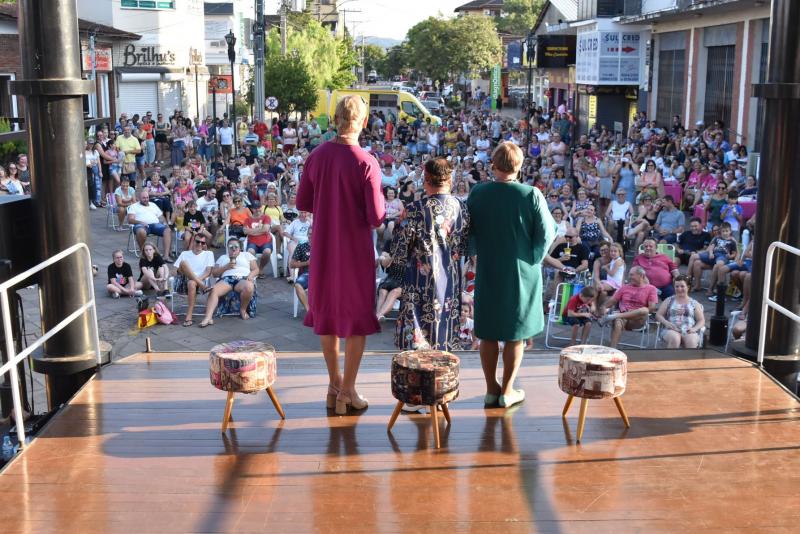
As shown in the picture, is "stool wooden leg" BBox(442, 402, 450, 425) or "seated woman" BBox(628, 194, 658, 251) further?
"seated woman" BBox(628, 194, 658, 251)

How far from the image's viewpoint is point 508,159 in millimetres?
4938

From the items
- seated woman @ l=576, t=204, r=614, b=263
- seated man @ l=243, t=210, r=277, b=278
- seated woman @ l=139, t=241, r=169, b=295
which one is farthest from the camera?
seated man @ l=243, t=210, r=277, b=278

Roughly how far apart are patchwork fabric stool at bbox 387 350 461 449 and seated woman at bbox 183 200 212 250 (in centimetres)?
964

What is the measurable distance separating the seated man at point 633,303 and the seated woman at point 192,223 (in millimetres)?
6610

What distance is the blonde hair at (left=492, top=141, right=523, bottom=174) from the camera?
16.2 feet

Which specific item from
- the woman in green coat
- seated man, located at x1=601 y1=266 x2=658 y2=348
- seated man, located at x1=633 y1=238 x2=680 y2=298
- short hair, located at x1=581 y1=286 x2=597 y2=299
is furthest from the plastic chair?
the woman in green coat

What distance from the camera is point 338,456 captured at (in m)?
4.55

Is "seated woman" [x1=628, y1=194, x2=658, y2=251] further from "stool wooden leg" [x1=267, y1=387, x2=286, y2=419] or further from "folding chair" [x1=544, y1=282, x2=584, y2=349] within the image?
"stool wooden leg" [x1=267, y1=387, x2=286, y2=419]

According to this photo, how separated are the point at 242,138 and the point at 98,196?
8.63 m

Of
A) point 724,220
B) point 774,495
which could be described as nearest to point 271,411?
point 774,495

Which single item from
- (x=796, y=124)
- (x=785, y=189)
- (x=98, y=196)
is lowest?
(x=98, y=196)

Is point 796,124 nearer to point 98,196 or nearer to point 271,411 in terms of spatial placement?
point 271,411

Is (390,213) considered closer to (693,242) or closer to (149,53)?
(693,242)

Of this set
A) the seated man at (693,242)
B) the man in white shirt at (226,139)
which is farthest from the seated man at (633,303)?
the man in white shirt at (226,139)
